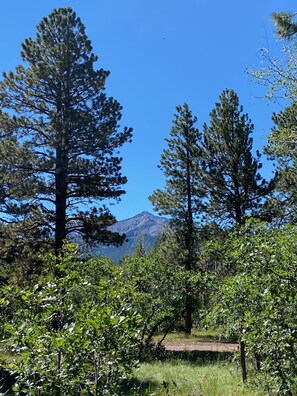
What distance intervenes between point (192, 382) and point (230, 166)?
14.8 meters

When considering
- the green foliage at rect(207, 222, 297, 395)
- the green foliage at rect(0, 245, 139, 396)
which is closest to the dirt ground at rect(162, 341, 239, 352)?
the green foliage at rect(207, 222, 297, 395)

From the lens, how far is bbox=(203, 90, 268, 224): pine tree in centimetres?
2045

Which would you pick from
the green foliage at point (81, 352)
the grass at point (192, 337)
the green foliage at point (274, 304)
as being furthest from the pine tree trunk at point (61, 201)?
the green foliage at point (81, 352)

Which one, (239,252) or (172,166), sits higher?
(172,166)

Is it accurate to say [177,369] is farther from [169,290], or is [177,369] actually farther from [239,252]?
[239,252]

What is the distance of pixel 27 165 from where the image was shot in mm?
15273

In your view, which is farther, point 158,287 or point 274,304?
point 158,287

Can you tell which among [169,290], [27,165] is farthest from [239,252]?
[27,165]

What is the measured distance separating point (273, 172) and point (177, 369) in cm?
1381

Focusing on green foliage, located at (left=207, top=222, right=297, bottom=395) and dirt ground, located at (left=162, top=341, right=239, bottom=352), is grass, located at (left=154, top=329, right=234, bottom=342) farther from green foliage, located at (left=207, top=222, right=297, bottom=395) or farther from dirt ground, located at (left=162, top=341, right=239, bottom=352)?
green foliage, located at (left=207, top=222, right=297, bottom=395)

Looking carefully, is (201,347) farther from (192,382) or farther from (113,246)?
(192,382)

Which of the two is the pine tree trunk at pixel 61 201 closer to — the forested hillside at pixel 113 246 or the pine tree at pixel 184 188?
the forested hillside at pixel 113 246

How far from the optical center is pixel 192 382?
24.9 feet

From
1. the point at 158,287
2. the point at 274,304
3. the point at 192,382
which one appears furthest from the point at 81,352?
the point at 158,287
